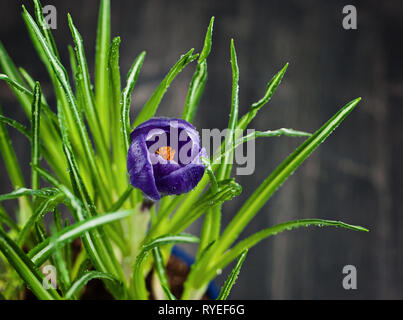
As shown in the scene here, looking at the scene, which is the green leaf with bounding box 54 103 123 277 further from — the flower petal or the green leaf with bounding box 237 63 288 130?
the green leaf with bounding box 237 63 288 130

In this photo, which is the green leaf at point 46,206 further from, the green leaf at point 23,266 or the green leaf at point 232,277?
the green leaf at point 232,277

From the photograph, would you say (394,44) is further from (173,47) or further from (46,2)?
(46,2)

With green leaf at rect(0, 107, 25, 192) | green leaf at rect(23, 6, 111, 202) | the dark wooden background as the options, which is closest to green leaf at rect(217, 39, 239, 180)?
green leaf at rect(23, 6, 111, 202)

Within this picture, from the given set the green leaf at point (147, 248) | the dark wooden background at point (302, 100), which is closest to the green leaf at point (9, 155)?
the green leaf at point (147, 248)

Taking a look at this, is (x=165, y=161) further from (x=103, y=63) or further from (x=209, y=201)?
(x=103, y=63)

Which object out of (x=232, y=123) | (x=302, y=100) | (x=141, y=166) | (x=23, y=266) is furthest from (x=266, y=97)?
(x=302, y=100)
